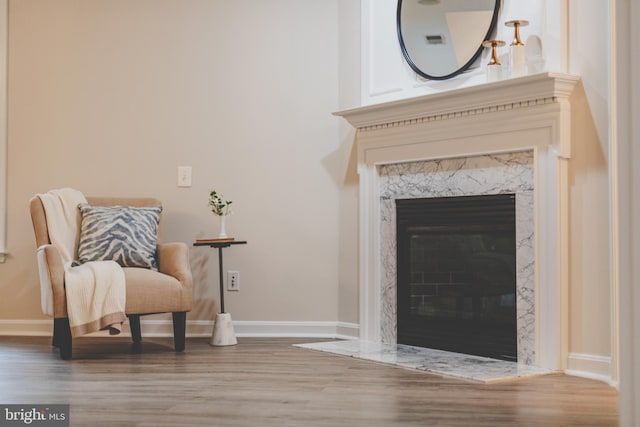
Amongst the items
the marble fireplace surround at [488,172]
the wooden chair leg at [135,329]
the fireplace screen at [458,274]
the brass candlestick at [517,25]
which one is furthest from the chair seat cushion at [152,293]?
the brass candlestick at [517,25]

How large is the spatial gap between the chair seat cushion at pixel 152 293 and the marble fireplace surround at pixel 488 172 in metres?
1.06

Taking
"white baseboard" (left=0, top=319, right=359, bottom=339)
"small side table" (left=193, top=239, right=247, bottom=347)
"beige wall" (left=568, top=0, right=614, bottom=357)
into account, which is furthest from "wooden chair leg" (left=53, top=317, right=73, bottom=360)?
"beige wall" (left=568, top=0, right=614, bottom=357)

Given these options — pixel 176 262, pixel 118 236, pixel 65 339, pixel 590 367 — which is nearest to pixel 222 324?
pixel 176 262

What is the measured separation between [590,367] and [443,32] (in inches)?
72.3

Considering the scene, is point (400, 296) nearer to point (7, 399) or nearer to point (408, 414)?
point (408, 414)

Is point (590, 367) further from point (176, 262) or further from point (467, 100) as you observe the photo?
point (176, 262)

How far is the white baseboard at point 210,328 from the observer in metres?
4.62

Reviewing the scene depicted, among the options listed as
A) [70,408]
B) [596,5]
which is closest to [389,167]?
[596,5]

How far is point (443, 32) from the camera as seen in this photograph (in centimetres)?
408

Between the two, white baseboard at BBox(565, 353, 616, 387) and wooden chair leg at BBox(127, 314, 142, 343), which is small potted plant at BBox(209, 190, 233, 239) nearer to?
wooden chair leg at BBox(127, 314, 142, 343)

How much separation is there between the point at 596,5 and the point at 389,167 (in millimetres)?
1410

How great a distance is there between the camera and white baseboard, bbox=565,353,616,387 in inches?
129

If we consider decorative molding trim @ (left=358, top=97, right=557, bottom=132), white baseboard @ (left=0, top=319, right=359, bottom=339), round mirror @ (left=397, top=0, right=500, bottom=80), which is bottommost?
white baseboard @ (left=0, top=319, right=359, bottom=339)

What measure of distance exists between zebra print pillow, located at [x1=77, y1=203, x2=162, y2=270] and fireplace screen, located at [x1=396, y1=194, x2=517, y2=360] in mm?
1366
